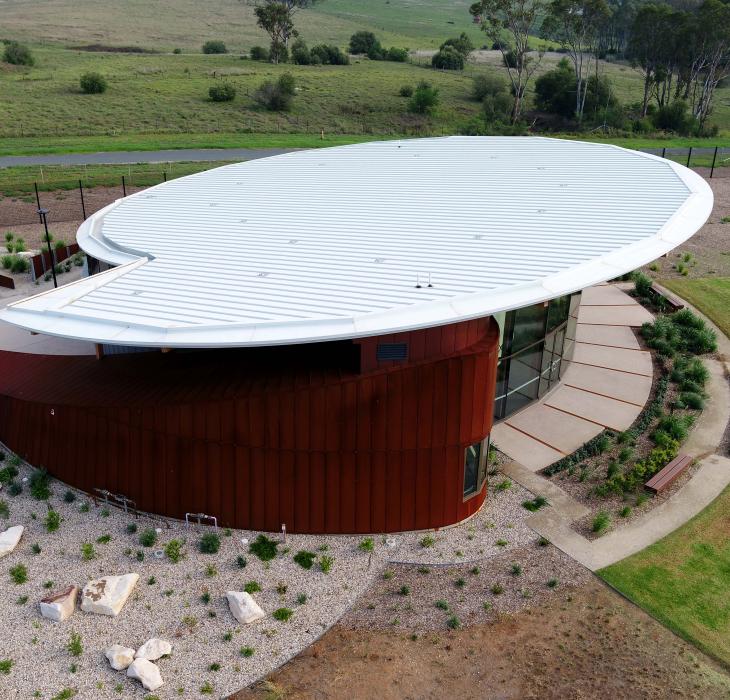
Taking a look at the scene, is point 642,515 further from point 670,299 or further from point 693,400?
point 670,299

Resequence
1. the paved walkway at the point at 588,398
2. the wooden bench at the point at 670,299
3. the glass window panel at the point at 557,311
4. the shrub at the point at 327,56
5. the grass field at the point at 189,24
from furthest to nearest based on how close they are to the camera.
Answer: the grass field at the point at 189,24 < the shrub at the point at 327,56 < the wooden bench at the point at 670,299 < the glass window panel at the point at 557,311 < the paved walkway at the point at 588,398

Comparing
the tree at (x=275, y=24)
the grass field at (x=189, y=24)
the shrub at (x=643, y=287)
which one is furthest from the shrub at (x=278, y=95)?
the grass field at (x=189, y=24)

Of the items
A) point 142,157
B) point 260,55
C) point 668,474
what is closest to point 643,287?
point 668,474

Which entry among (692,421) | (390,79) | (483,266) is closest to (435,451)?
(483,266)

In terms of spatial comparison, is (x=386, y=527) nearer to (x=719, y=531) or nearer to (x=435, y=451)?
(x=435, y=451)

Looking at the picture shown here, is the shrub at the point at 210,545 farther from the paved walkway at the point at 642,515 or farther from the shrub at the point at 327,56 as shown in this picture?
the shrub at the point at 327,56

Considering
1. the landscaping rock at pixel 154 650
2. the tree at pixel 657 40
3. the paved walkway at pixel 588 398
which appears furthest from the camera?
the tree at pixel 657 40

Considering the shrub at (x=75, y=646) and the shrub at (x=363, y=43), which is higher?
the shrub at (x=363, y=43)
